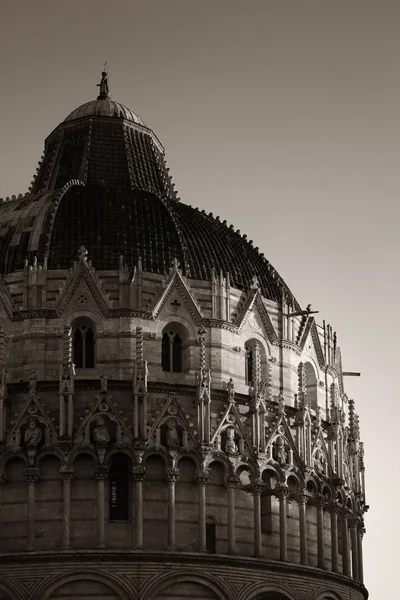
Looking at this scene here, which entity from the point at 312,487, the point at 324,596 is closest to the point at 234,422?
the point at 312,487

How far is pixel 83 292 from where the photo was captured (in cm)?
5475

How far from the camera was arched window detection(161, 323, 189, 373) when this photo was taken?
180 ft

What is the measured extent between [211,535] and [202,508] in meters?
1.06

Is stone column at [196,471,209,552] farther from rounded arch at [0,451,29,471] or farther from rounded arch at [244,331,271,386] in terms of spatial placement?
rounded arch at [0,451,29,471]

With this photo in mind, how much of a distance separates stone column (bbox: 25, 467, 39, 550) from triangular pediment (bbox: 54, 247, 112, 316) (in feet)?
19.3

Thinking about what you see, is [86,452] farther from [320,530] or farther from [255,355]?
[320,530]

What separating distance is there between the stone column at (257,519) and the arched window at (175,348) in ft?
16.1

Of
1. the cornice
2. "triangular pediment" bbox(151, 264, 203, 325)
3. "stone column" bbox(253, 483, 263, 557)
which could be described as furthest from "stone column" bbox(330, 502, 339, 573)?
"triangular pediment" bbox(151, 264, 203, 325)

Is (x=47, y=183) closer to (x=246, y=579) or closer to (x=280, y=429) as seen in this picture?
(x=280, y=429)

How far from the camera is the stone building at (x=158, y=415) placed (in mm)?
51531

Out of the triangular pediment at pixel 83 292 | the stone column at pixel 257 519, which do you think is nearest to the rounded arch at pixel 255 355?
the stone column at pixel 257 519

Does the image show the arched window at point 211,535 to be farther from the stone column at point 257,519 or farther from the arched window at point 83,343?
the arched window at point 83,343

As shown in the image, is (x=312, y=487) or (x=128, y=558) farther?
(x=312, y=487)

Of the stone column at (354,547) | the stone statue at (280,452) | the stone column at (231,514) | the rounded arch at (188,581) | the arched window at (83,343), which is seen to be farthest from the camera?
the stone column at (354,547)
